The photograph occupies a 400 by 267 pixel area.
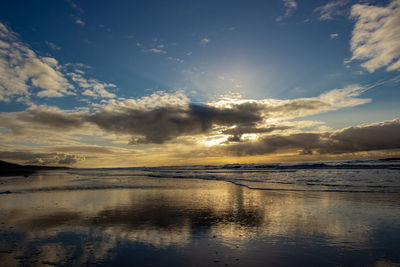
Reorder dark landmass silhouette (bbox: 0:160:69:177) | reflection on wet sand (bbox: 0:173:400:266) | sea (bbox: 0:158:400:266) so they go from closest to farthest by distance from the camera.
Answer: sea (bbox: 0:158:400:266), reflection on wet sand (bbox: 0:173:400:266), dark landmass silhouette (bbox: 0:160:69:177)

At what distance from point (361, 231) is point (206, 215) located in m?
6.22

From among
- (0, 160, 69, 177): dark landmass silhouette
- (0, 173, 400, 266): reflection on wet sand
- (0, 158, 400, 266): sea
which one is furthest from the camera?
(0, 160, 69, 177): dark landmass silhouette

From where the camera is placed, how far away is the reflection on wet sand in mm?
6215

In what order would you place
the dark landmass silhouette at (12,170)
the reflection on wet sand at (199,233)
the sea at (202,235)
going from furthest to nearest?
the dark landmass silhouette at (12,170) < the reflection on wet sand at (199,233) < the sea at (202,235)

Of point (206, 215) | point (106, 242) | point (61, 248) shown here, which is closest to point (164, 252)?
point (106, 242)

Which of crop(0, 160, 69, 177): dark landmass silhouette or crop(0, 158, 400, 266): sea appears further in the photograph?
crop(0, 160, 69, 177): dark landmass silhouette

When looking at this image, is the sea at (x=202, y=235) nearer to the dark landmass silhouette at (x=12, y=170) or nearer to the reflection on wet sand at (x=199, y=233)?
the reflection on wet sand at (x=199, y=233)

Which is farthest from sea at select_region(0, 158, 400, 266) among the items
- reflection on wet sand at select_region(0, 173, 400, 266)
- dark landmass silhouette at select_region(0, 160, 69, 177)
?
dark landmass silhouette at select_region(0, 160, 69, 177)

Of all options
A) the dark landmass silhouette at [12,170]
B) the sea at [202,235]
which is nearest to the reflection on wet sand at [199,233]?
the sea at [202,235]

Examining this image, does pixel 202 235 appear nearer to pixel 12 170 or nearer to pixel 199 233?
pixel 199 233

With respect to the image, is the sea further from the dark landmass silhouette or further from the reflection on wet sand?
the dark landmass silhouette

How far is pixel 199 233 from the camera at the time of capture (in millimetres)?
8398

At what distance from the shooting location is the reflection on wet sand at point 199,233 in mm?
6215

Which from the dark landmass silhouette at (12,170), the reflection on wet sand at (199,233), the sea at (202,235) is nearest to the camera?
the sea at (202,235)
